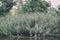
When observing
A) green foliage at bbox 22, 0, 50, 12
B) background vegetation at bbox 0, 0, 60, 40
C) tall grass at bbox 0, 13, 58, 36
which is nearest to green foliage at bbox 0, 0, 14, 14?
green foliage at bbox 22, 0, 50, 12

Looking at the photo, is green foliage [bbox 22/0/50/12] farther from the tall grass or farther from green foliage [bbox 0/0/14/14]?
the tall grass

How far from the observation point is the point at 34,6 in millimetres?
17156

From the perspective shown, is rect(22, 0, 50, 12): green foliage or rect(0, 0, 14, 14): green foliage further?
rect(0, 0, 14, 14): green foliage

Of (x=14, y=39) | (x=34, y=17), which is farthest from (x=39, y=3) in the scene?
(x=14, y=39)

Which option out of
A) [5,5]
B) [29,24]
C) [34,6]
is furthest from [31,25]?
[5,5]

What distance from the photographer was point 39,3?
17391mm

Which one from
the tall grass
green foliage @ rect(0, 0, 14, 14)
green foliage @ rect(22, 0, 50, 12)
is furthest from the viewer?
green foliage @ rect(0, 0, 14, 14)

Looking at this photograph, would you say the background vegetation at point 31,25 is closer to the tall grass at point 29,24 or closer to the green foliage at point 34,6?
the tall grass at point 29,24

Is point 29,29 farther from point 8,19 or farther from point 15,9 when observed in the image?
point 15,9

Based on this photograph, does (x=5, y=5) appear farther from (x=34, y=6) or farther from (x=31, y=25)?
(x=31, y=25)

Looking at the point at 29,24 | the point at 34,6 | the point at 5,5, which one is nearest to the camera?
the point at 29,24

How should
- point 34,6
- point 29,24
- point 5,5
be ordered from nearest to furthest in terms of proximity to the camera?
1. point 29,24
2. point 34,6
3. point 5,5

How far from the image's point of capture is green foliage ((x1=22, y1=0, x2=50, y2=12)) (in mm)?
16969

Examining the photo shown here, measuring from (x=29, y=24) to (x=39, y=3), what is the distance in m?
3.65
